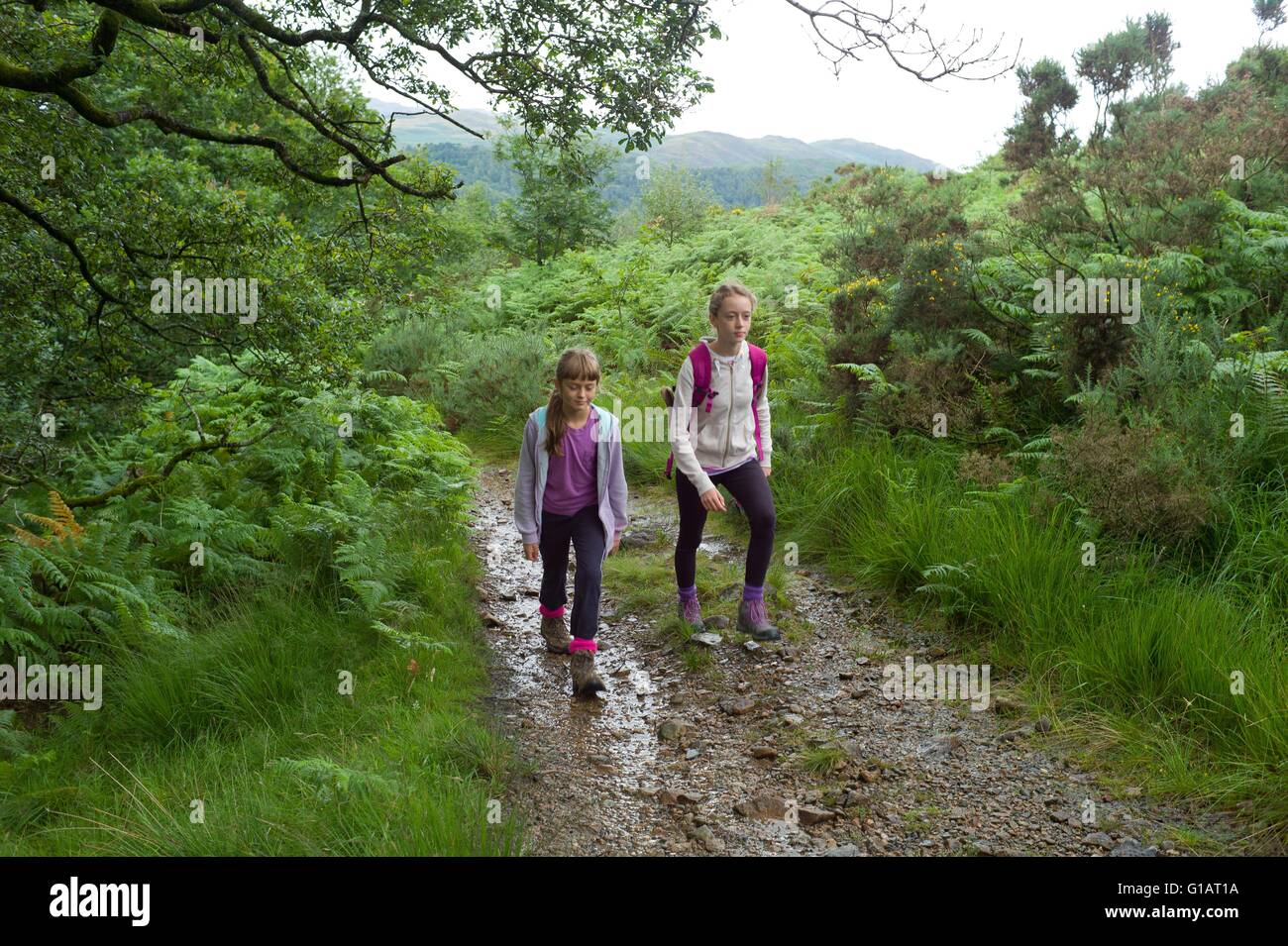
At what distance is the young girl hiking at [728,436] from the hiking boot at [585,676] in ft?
2.99

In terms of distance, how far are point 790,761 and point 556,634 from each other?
2044 millimetres

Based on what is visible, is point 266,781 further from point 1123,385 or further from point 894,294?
point 894,294

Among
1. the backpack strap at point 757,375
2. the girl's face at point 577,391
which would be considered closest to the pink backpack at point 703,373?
the backpack strap at point 757,375

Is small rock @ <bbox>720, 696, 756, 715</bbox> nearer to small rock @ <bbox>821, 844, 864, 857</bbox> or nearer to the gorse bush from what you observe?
small rock @ <bbox>821, 844, 864, 857</bbox>

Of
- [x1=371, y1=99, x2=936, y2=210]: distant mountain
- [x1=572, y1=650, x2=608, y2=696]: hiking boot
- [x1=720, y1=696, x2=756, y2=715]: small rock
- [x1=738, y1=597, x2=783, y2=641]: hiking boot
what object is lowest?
[x1=720, y1=696, x2=756, y2=715]: small rock

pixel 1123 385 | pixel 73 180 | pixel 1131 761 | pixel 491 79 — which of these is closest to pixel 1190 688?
pixel 1131 761

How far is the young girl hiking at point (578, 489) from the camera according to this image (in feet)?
16.9

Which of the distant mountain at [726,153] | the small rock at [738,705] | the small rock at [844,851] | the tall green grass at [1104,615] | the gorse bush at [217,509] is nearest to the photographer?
the small rock at [844,851]

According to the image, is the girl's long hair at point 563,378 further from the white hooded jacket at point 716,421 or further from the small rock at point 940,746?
the small rock at point 940,746

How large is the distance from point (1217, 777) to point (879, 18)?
473 cm

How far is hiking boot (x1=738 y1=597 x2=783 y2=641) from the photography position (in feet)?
18.4

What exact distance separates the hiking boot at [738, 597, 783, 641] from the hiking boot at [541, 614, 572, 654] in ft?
3.78

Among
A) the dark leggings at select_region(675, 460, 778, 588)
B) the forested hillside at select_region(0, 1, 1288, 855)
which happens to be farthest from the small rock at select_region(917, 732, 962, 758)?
the dark leggings at select_region(675, 460, 778, 588)
